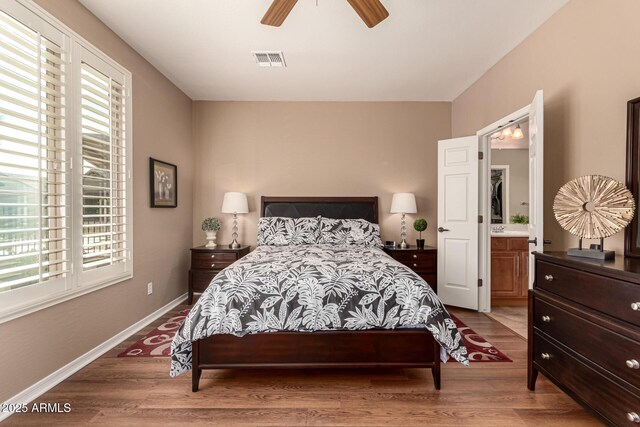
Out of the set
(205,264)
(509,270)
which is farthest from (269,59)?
(509,270)

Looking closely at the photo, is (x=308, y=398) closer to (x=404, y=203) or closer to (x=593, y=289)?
(x=593, y=289)

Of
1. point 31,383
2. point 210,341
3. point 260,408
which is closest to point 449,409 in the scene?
point 260,408

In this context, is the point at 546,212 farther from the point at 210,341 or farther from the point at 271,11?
the point at 210,341

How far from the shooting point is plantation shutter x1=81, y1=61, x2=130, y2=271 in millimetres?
2709

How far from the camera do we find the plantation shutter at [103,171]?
8.89 feet

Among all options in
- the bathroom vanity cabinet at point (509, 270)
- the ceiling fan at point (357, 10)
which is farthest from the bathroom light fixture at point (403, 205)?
the ceiling fan at point (357, 10)

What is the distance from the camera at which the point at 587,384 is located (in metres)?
1.77

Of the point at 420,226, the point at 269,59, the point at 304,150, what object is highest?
the point at 269,59

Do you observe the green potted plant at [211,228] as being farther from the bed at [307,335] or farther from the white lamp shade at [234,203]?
the bed at [307,335]

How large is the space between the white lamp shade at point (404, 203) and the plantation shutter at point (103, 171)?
324 cm

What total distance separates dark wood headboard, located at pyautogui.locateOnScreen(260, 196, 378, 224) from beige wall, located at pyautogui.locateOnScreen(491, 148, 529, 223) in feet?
6.56

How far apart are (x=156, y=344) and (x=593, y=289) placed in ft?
10.8

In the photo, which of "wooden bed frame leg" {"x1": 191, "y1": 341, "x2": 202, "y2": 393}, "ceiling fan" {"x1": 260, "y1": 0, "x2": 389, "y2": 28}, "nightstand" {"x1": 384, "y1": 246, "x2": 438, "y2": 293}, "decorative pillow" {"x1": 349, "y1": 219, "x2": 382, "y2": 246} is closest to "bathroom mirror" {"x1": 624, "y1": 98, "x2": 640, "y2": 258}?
"ceiling fan" {"x1": 260, "y1": 0, "x2": 389, "y2": 28}

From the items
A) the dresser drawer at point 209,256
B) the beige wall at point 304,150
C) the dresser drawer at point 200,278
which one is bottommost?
the dresser drawer at point 200,278
